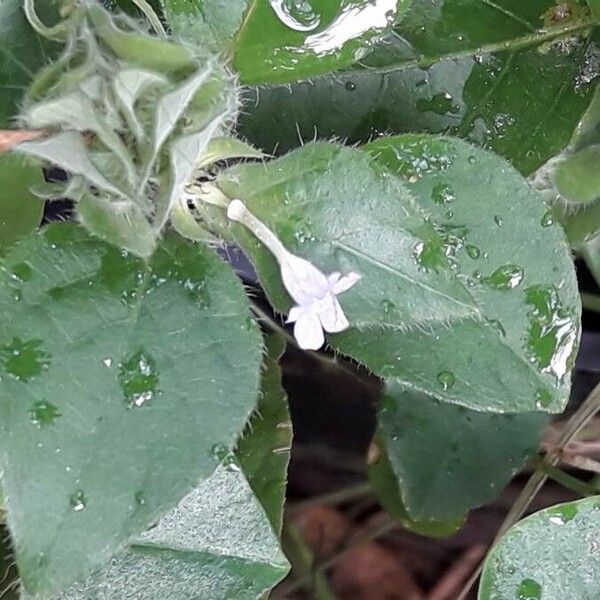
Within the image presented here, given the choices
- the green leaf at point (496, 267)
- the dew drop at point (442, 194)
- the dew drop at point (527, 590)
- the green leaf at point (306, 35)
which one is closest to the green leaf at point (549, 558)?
the dew drop at point (527, 590)

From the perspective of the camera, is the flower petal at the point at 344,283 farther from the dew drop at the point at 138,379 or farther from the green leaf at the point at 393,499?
the green leaf at the point at 393,499

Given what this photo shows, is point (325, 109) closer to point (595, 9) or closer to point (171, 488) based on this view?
point (595, 9)

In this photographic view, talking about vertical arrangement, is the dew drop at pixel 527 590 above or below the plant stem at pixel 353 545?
above

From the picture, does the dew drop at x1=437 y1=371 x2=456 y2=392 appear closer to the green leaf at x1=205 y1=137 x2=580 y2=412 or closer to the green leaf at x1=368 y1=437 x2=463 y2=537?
the green leaf at x1=205 y1=137 x2=580 y2=412

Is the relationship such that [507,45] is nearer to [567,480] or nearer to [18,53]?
[18,53]

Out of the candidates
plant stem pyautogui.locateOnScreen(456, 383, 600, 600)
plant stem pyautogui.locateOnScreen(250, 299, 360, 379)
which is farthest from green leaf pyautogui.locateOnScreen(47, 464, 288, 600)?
plant stem pyautogui.locateOnScreen(456, 383, 600, 600)

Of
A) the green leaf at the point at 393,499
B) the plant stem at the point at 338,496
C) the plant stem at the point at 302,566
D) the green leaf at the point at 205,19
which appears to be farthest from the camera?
the plant stem at the point at 338,496

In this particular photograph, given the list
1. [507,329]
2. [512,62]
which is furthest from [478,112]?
[507,329]
